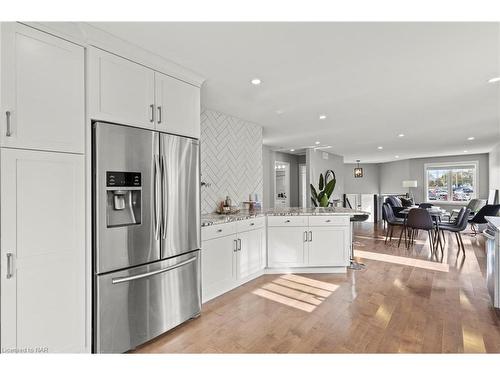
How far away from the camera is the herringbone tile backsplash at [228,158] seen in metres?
3.84

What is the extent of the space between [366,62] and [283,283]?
2617 mm

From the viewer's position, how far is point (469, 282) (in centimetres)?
348

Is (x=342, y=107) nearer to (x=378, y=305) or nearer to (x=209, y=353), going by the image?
(x=378, y=305)

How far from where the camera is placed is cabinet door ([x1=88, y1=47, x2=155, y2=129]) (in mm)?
1892

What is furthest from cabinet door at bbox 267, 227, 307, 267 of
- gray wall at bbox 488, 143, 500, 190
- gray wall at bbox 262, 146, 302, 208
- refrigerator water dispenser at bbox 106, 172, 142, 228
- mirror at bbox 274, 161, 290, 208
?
gray wall at bbox 488, 143, 500, 190

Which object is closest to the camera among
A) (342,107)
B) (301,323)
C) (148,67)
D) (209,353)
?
(209,353)

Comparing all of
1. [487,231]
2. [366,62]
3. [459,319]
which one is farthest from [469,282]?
[366,62]

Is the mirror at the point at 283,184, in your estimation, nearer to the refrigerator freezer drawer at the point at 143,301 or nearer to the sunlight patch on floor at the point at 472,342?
the refrigerator freezer drawer at the point at 143,301

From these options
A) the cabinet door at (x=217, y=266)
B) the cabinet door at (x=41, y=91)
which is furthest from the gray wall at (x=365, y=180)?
the cabinet door at (x=41, y=91)

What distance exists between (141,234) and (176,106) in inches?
44.9

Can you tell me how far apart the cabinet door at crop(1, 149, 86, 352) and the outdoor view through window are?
11478 mm

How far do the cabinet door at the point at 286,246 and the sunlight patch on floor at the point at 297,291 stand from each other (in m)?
0.23

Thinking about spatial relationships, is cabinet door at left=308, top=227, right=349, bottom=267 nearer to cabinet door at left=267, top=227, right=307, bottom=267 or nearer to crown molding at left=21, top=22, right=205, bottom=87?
cabinet door at left=267, top=227, right=307, bottom=267

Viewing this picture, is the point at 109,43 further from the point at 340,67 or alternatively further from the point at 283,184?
the point at 283,184
